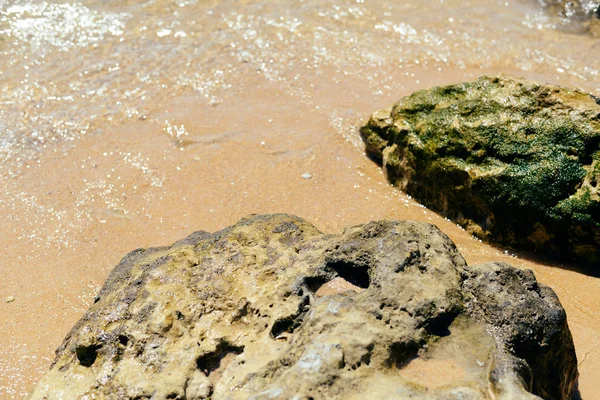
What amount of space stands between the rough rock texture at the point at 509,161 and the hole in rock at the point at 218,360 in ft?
9.59

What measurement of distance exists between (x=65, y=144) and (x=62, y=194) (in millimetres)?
884

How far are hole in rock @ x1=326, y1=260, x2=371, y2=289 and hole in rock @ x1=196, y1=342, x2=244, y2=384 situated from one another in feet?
2.37

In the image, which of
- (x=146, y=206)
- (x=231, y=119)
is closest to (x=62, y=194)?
(x=146, y=206)

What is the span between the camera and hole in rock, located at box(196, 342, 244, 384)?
10.3 ft

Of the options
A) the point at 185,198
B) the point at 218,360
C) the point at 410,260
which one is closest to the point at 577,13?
the point at 185,198

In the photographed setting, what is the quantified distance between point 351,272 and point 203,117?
150 inches

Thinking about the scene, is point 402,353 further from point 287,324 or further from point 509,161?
point 509,161

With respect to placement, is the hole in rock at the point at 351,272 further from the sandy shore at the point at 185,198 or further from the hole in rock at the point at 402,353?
the sandy shore at the point at 185,198

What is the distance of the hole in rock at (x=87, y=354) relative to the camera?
3322mm

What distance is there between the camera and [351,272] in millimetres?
3496

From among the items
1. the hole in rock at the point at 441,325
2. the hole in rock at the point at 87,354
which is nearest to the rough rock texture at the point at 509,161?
the hole in rock at the point at 441,325

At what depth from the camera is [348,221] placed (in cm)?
546

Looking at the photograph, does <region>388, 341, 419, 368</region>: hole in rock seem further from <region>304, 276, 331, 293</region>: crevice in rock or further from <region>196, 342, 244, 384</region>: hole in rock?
<region>196, 342, 244, 384</region>: hole in rock

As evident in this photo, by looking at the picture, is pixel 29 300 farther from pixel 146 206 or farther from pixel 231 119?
pixel 231 119
